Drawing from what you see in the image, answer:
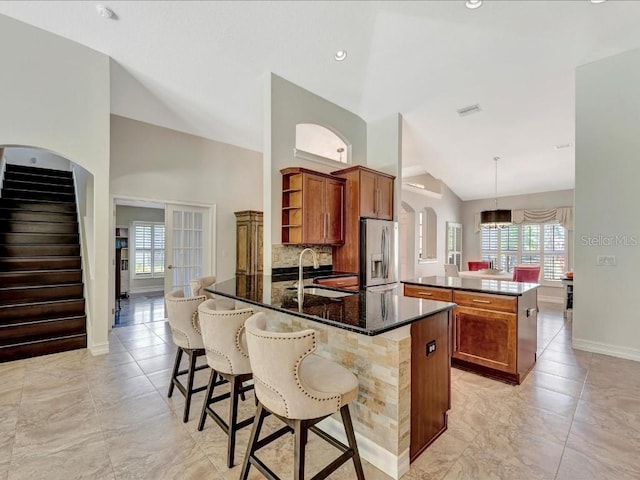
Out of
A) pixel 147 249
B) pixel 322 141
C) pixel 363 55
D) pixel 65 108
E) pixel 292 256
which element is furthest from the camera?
pixel 147 249

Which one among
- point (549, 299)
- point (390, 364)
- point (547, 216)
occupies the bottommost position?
point (549, 299)

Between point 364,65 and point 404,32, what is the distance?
0.76 m

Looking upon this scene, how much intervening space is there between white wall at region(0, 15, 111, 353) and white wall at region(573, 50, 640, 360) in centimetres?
592

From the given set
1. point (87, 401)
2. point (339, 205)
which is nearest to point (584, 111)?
point (339, 205)

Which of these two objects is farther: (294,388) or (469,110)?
(469,110)

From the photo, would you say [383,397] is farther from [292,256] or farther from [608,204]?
[608,204]

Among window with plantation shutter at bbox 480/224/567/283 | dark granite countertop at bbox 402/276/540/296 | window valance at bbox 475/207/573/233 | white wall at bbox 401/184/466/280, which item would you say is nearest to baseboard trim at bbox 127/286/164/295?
white wall at bbox 401/184/466/280

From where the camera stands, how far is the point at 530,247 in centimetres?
836

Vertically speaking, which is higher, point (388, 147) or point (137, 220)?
point (388, 147)

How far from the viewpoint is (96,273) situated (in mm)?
3773

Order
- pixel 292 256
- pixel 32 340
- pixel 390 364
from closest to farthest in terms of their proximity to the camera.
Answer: pixel 390 364 < pixel 32 340 < pixel 292 256

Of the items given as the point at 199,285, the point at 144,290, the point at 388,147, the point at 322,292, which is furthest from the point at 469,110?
the point at 144,290

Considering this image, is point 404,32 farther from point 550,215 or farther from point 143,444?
point 550,215

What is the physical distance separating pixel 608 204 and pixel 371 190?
2952mm
